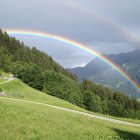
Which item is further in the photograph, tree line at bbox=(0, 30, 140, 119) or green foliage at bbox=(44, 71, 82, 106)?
green foliage at bbox=(44, 71, 82, 106)

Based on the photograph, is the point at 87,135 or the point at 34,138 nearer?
the point at 34,138

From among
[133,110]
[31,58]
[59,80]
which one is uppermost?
[31,58]

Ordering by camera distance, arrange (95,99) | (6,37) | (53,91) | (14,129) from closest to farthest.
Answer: (14,129) → (53,91) → (95,99) → (6,37)

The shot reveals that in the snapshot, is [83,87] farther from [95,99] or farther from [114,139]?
[114,139]

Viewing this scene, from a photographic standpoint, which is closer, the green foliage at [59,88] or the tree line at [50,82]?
the tree line at [50,82]

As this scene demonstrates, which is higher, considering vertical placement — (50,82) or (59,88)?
(50,82)

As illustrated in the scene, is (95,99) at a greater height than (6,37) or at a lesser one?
lesser

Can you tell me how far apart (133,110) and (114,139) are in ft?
585

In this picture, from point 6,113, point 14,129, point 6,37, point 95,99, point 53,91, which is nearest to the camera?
point 14,129

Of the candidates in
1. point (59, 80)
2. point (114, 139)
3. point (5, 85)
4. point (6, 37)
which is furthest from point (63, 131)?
point (6, 37)

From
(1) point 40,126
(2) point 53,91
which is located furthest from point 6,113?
(2) point 53,91

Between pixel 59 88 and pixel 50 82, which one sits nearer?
pixel 50 82

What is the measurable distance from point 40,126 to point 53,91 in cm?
11749

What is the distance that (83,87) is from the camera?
198 m
